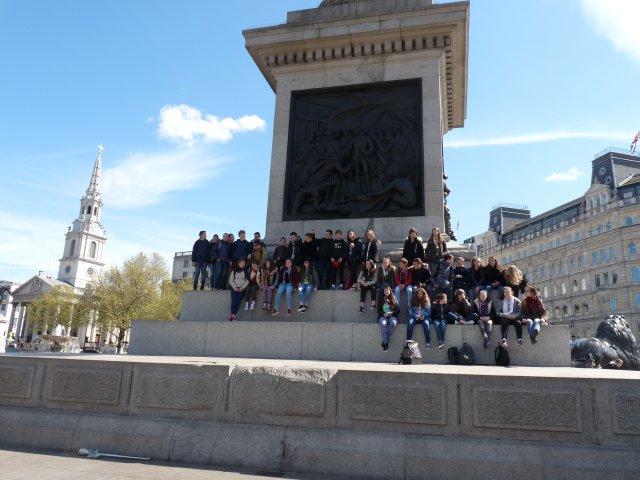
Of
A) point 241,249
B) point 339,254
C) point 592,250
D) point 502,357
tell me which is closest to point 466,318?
point 502,357

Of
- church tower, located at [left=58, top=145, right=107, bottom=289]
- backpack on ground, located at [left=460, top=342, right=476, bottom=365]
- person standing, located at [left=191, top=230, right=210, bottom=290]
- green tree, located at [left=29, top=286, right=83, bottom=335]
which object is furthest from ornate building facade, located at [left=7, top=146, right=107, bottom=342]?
backpack on ground, located at [left=460, top=342, right=476, bottom=365]

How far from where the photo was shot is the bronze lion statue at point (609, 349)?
1180 centimetres

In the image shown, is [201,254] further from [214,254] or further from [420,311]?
[420,311]

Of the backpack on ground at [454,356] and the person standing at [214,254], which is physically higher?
the person standing at [214,254]

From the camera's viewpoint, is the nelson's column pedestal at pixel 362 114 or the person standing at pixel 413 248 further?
the nelson's column pedestal at pixel 362 114

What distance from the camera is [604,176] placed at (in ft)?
263

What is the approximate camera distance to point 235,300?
11883mm

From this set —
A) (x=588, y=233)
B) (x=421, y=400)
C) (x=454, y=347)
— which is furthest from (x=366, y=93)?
(x=588, y=233)

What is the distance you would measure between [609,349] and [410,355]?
6744 mm

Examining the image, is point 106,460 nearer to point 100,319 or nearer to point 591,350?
point 591,350

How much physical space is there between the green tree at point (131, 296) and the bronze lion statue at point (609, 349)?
167 feet

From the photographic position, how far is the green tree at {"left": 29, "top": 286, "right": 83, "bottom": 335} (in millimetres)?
72750

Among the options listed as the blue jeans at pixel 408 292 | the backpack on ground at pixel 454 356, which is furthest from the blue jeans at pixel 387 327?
the backpack on ground at pixel 454 356

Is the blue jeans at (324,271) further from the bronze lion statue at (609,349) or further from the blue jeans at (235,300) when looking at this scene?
the bronze lion statue at (609,349)
